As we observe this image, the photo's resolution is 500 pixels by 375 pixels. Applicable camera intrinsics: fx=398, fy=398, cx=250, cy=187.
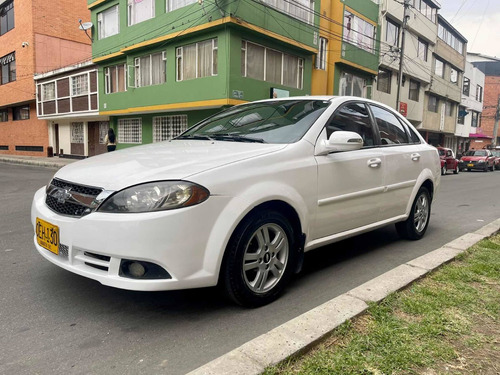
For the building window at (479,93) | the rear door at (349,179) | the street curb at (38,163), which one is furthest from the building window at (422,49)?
the rear door at (349,179)

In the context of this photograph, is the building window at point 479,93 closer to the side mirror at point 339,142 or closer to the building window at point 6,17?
the building window at point 6,17

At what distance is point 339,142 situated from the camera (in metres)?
3.29

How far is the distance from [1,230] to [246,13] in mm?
12769

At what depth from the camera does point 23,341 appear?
2445mm

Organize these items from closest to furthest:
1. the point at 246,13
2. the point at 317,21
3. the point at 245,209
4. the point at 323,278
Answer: the point at 245,209 < the point at 323,278 < the point at 246,13 < the point at 317,21

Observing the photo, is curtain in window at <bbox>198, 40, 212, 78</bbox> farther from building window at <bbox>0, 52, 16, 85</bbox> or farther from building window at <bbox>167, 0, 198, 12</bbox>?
building window at <bbox>0, 52, 16, 85</bbox>

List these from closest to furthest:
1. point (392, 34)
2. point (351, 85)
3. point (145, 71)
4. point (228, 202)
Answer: point (228, 202) → point (145, 71) → point (351, 85) → point (392, 34)

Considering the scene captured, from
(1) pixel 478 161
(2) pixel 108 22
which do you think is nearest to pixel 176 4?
(2) pixel 108 22

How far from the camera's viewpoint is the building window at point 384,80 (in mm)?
26034

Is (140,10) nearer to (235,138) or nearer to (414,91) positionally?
(235,138)

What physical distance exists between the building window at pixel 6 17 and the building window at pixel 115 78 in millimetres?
10747

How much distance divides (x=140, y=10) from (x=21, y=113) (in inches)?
631

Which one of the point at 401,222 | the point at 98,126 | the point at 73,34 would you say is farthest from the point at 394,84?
the point at 401,222

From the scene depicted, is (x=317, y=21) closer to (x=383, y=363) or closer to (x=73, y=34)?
(x=73, y=34)
